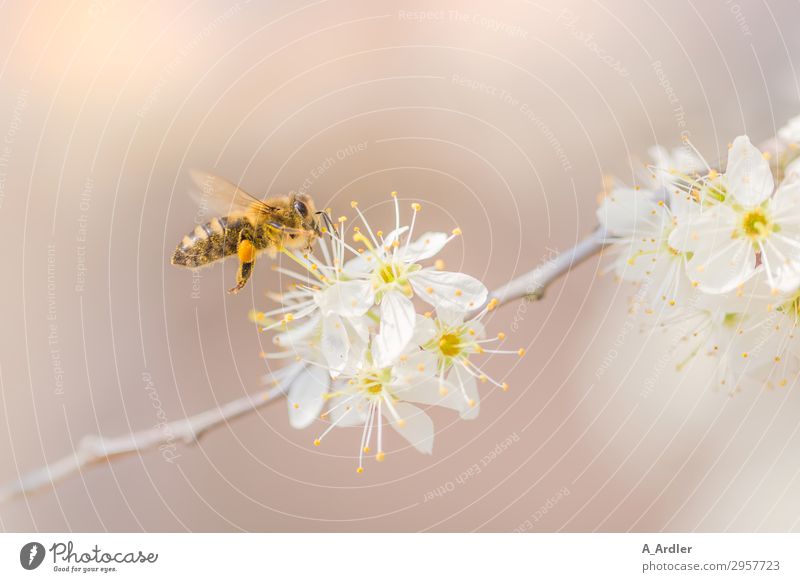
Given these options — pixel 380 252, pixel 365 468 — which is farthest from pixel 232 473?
pixel 380 252

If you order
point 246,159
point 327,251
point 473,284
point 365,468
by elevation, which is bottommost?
point 365,468

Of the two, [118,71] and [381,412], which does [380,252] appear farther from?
[118,71]

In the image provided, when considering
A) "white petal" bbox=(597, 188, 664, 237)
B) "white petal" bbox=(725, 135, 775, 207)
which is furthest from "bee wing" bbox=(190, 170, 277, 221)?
"white petal" bbox=(725, 135, 775, 207)

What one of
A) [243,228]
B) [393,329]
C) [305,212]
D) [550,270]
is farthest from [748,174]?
[243,228]

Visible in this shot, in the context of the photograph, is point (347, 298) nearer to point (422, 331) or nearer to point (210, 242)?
point (422, 331)

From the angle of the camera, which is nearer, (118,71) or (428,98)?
(118,71)

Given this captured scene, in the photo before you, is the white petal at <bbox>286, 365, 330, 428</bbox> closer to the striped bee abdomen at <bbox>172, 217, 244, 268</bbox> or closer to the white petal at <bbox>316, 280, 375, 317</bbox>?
the white petal at <bbox>316, 280, 375, 317</bbox>

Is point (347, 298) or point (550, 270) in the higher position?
point (550, 270)
